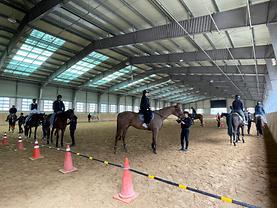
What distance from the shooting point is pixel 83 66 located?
820 inches

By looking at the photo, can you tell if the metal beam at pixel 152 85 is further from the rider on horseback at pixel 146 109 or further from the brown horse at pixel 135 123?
the rider on horseback at pixel 146 109

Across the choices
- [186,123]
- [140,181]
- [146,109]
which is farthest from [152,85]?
[140,181]

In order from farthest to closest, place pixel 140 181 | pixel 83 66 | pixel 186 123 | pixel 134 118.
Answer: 1. pixel 83 66
2. pixel 186 123
3. pixel 134 118
4. pixel 140 181

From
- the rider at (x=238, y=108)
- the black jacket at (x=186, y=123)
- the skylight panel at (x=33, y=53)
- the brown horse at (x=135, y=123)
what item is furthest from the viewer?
the skylight panel at (x=33, y=53)

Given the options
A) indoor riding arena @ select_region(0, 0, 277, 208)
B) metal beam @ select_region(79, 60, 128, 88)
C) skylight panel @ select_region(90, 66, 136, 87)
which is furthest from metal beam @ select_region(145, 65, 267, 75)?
metal beam @ select_region(79, 60, 128, 88)

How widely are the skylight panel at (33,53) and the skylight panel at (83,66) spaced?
3297mm

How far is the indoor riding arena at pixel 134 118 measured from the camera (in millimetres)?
3369

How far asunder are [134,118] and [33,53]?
15057 mm

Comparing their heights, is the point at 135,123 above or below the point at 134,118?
below

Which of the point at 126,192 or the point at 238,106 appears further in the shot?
the point at 238,106

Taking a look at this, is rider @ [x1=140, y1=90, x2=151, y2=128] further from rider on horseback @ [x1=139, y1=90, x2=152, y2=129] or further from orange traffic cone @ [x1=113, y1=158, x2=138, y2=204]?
orange traffic cone @ [x1=113, y1=158, x2=138, y2=204]

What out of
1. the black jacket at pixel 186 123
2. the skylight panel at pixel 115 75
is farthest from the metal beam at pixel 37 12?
the skylight panel at pixel 115 75

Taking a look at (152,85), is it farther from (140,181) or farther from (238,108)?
(140,181)

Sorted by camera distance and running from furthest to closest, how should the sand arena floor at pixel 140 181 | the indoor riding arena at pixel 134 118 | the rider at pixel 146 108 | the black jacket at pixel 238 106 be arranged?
the black jacket at pixel 238 106 → the rider at pixel 146 108 → the indoor riding arena at pixel 134 118 → the sand arena floor at pixel 140 181
